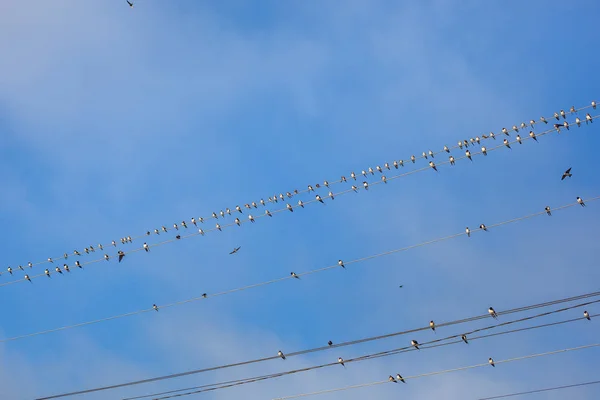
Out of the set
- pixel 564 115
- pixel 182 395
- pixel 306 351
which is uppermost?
pixel 564 115

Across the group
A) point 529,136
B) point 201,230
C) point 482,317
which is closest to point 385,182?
point 529,136

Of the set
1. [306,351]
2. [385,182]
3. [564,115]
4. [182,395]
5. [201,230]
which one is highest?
[201,230]

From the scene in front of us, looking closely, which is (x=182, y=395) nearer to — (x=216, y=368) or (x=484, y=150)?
(x=216, y=368)

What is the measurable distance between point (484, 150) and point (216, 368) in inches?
837

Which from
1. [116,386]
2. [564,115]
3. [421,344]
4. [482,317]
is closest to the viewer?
[482,317]

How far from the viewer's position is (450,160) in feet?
152

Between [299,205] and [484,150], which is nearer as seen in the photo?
[484,150]

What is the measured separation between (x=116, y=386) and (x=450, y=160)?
23.0 metres

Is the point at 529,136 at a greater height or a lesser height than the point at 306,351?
greater

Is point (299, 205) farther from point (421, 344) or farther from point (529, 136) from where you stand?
point (421, 344)

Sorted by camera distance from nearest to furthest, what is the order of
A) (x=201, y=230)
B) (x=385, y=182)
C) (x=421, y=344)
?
1. (x=421, y=344)
2. (x=385, y=182)
3. (x=201, y=230)

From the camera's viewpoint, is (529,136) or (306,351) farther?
(529,136)

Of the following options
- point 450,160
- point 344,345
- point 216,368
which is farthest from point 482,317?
point 450,160

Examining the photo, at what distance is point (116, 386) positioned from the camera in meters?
34.9
